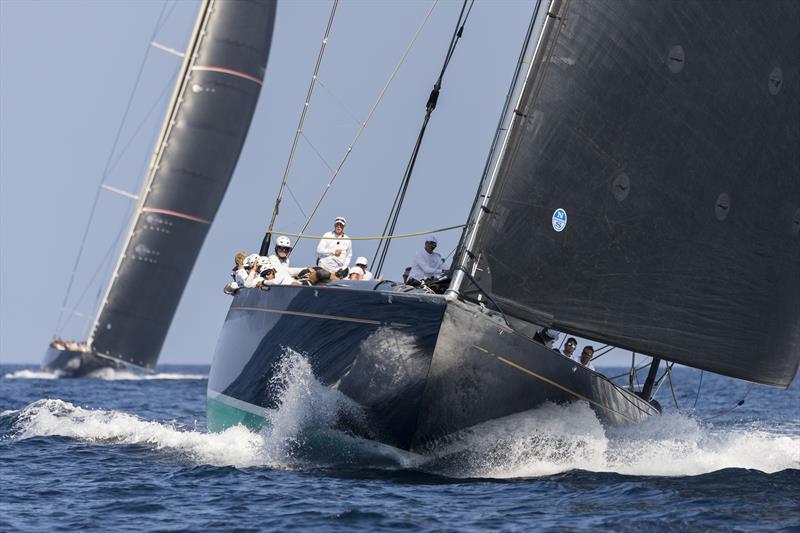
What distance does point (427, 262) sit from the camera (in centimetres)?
1386

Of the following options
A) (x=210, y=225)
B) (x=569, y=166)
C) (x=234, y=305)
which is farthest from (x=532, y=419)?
(x=210, y=225)

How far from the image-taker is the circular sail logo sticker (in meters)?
11.7

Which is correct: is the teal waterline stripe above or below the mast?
below

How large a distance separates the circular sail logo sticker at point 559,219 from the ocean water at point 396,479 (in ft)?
5.64

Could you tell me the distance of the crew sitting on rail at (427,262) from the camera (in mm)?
13781

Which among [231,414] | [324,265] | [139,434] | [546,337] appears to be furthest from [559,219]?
[139,434]

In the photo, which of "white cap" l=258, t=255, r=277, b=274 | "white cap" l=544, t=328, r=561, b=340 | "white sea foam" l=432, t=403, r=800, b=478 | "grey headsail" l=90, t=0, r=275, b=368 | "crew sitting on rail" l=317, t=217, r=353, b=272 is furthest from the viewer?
"grey headsail" l=90, t=0, r=275, b=368

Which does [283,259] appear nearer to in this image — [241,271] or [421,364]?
[241,271]

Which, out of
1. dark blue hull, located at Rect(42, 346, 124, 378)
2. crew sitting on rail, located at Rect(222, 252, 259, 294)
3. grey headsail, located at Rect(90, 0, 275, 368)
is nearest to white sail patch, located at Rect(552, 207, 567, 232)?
crew sitting on rail, located at Rect(222, 252, 259, 294)

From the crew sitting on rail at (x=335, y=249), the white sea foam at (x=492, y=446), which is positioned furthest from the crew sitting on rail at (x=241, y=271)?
the white sea foam at (x=492, y=446)

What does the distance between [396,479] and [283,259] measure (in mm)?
4181

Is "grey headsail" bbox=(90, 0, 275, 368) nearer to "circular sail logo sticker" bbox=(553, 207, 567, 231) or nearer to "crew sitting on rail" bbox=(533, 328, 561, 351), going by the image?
"crew sitting on rail" bbox=(533, 328, 561, 351)

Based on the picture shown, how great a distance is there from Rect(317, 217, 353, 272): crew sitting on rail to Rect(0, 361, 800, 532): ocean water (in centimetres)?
220

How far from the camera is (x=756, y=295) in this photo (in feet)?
43.2
